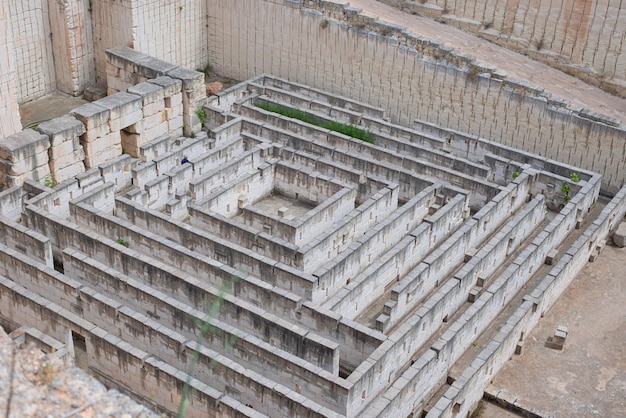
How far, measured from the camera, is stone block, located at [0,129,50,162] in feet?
62.7

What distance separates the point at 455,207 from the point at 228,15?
10451mm

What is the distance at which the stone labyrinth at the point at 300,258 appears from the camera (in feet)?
49.0

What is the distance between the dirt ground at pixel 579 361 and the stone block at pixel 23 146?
11.3m

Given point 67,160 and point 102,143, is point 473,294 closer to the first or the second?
point 102,143

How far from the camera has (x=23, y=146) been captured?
63.2 feet

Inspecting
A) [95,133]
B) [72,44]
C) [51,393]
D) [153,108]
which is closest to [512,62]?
[153,108]

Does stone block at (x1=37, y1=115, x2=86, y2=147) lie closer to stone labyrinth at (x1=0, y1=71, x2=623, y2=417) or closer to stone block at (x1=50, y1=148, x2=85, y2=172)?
stone block at (x1=50, y1=148, x2=85, y2=172)

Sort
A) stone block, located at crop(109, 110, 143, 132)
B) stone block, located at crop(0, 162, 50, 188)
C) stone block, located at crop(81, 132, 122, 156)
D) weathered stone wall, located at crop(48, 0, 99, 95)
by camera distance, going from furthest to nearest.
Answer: weathered stone wall, located at crop(48, 0, 99, 95)
stone block, located at crop(109, 110, 143, 132)
stone block, located at crop(81, 132, 122, 156)
stone block, located at crop(0, 162, 50, 188)

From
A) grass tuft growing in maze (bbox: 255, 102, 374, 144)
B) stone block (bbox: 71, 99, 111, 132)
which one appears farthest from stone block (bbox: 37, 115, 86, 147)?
grass tuft growing in maze (bbox: 255, 102, 374, 144)

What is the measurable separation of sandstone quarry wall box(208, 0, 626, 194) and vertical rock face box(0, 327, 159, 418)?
52.0 feet

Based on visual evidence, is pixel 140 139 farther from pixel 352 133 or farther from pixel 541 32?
pixel 541 32

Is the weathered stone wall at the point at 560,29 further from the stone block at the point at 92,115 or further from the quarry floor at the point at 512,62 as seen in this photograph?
the stone block at the point at 92,115

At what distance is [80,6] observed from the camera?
24.2 metres

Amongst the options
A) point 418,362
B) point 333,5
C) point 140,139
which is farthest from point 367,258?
point 333,5
